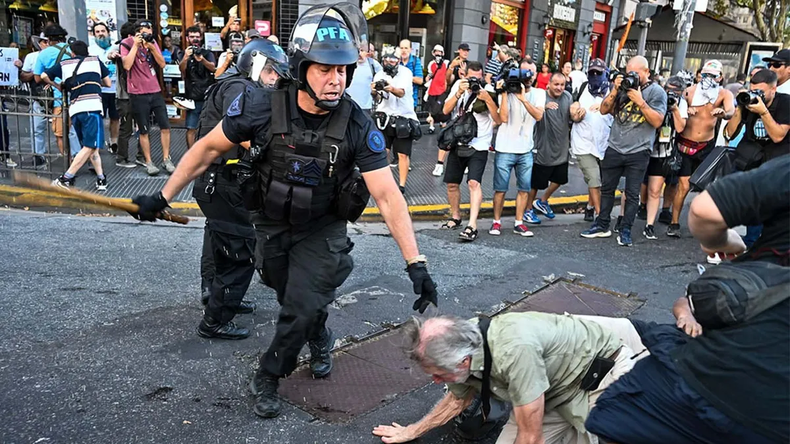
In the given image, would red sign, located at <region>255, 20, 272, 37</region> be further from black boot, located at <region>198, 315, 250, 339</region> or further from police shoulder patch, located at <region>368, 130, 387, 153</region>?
A: police shoulder patch, located at <region>368, 130, 387, 153</region>

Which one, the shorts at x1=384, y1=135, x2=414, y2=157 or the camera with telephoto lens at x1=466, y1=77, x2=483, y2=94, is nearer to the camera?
the camera with telephoto lens at x1=466, y1=77, x2=483, y2=94

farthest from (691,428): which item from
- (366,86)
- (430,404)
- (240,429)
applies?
(366,86)

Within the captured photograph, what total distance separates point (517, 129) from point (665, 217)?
7.81 ft

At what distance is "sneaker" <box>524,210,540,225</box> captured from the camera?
7.40 metres

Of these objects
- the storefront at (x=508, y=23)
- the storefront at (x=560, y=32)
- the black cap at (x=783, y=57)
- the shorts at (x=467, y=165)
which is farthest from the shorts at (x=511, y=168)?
the storefront at (x=560, y=32)

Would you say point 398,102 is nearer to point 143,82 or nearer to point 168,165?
point 168,165

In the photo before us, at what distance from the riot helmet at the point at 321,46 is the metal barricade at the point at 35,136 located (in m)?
5.33

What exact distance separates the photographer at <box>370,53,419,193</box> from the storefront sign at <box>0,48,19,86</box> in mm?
→ 4959

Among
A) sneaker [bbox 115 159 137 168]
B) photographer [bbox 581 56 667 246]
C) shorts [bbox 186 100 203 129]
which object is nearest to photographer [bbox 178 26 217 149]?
shorts [bbox 186 100 203 129]

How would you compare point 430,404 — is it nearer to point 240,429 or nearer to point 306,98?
point 240,429

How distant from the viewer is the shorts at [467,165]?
657cm

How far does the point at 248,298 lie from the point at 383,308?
0.99 metres

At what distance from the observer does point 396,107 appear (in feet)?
25.8

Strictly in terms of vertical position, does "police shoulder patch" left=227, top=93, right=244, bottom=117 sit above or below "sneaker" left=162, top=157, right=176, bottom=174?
above
